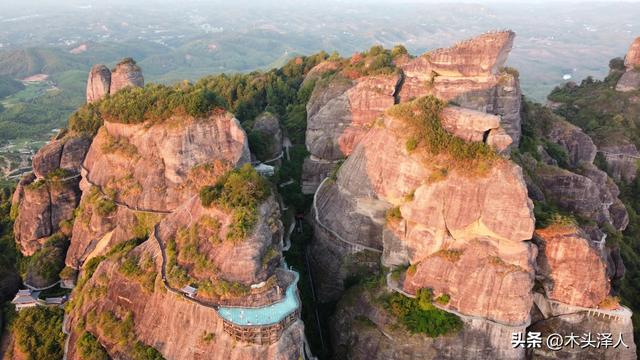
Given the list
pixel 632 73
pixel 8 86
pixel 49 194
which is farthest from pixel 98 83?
pixel 8 86

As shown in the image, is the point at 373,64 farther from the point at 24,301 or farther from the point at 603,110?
the point at 24,301

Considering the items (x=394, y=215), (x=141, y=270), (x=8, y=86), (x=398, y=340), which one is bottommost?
(x=8, y=86)

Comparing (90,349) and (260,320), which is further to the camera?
(90,349)

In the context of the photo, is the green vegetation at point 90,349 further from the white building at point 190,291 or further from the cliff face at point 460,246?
the cliff face at point 460,246

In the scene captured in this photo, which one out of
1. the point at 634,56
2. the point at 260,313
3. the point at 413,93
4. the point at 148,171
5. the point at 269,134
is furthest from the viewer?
the point at 634,56

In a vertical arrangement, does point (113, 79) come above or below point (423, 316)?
above

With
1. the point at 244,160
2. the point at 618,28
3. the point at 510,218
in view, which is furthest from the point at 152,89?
the point at 618,28

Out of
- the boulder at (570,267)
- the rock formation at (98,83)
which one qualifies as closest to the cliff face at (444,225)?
the boulder at (570,267)

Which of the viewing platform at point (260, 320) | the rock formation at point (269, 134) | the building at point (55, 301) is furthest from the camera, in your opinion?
the rock formation at point (269, 134)
